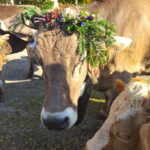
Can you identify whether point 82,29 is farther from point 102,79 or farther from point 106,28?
point 102,79

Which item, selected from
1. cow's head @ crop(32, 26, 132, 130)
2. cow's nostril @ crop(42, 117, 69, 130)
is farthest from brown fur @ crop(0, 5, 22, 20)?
cow's nostril @ crop(42, 117, 69, 130)

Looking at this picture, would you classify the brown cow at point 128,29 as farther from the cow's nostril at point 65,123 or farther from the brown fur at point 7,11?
the brown fur at point 7,11

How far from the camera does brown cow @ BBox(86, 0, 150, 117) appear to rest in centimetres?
292

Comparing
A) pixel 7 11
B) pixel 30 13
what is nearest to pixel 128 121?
pixel 30 13

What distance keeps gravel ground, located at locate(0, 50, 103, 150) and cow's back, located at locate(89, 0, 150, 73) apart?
1527 millimetres

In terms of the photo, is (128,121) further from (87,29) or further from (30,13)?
(30,13)

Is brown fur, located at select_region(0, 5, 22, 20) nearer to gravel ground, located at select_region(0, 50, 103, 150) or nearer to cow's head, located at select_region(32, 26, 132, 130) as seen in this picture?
gravel ground, located at select_region(0, 50, 103, 150)

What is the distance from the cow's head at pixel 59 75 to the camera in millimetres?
2027

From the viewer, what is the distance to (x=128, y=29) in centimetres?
291

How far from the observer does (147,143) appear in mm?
1062

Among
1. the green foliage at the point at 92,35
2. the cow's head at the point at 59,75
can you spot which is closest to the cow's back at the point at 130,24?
the green foliage at the point at 92,35

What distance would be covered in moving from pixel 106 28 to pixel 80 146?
2209mm

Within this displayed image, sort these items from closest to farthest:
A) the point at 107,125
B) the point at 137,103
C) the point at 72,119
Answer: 1. the point at 137,103
2. the point at 107,125
3. the point at 72,119

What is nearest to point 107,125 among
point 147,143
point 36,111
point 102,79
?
point 147,143
